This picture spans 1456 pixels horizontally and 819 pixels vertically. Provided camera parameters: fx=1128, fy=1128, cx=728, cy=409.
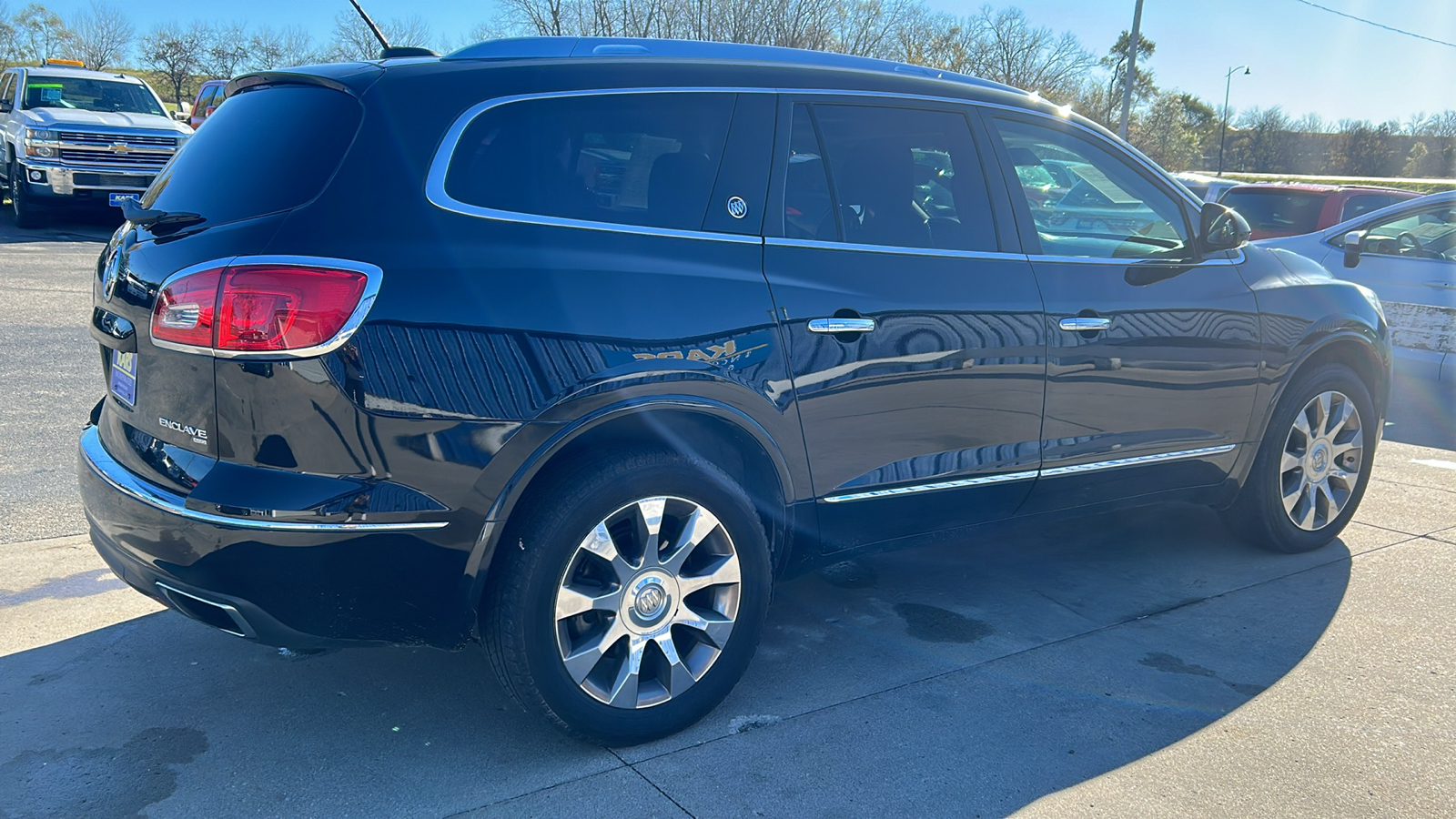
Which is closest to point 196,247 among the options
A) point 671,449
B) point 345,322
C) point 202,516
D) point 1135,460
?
point 345,322

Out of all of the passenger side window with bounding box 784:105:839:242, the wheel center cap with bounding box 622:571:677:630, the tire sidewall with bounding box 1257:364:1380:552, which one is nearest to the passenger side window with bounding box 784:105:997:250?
the passenger side window with bounding box 784:105:839:242

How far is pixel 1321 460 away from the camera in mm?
4855

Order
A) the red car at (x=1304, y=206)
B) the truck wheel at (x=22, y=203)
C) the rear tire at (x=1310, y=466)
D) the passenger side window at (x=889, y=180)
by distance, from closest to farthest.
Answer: the passenger side window at (x=889, y=180) → the rear tire at (x=1310, y=466) → the red car at (x=1304, y=206) → the truck wheel at (x=22, y=203)

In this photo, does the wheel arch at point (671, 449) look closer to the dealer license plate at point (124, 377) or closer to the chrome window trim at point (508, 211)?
the chrome window trim at point (508, 211)

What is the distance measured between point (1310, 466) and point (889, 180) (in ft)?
8.27

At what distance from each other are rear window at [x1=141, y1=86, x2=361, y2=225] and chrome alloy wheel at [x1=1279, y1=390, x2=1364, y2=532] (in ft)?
12.8

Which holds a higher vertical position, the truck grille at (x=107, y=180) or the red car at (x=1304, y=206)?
the red car at (x=1304, y=206)

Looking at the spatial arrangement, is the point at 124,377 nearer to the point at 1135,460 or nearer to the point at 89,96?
the point at 1135,460

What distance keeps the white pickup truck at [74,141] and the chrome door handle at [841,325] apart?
43.1 feet

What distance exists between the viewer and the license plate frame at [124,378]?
9.57 feet

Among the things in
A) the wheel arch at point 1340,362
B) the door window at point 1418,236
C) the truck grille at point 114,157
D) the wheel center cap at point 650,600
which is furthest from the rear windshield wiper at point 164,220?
the truck grille at point 114,157

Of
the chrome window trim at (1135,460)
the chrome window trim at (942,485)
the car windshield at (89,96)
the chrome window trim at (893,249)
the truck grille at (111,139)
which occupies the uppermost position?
the car windshield at (89,96)

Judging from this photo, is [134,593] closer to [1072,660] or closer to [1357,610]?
[1072,660]

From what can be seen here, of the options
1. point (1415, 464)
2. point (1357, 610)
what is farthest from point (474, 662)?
point (1415, 464)
